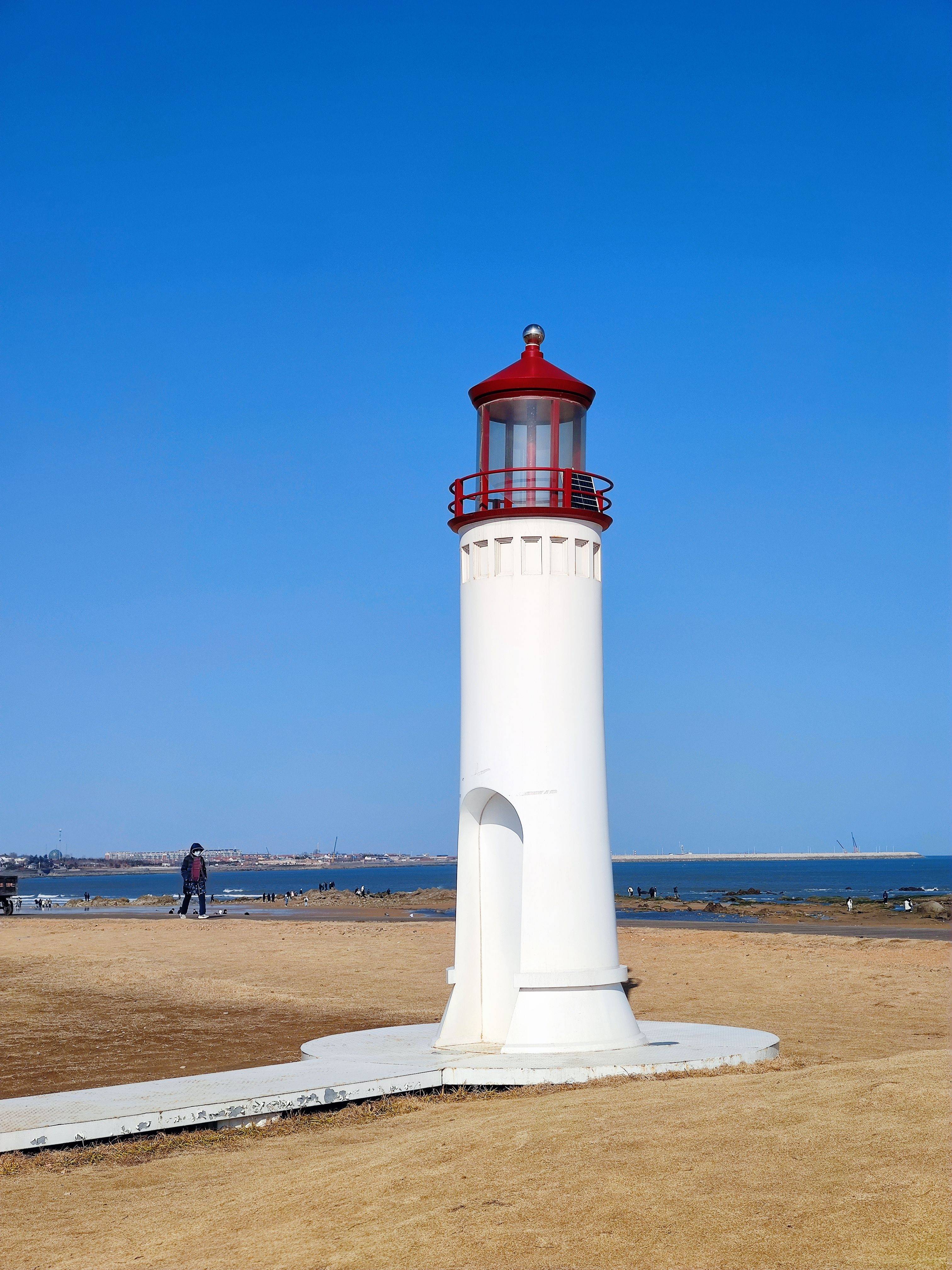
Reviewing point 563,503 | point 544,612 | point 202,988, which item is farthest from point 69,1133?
point 202,988

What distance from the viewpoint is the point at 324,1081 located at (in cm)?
1061

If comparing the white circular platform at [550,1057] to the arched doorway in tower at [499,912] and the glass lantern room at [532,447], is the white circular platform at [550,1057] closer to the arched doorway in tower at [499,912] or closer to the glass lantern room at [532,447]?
the arched doorway in tower at [499,912]

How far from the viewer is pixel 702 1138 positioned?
7805 millimetres

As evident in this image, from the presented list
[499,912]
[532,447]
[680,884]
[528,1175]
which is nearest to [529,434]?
[532,447]

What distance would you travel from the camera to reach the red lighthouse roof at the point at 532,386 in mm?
12648

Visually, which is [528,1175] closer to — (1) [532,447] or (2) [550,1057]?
(2) [550,1057]

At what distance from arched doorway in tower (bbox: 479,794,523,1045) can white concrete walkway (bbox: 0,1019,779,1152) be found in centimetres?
71

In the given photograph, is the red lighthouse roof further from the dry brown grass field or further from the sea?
the sea

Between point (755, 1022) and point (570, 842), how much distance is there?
6.01 meters

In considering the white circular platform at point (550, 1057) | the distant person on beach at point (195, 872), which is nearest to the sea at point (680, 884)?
the distant person on beach at point (195, 872)

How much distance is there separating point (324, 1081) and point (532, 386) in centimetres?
707

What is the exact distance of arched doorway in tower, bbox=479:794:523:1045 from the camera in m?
12.8

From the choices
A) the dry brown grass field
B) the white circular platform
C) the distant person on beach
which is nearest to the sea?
the distant person on beach

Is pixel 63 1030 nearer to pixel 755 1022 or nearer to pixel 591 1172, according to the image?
pixel 755 1022
